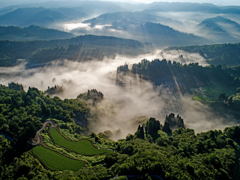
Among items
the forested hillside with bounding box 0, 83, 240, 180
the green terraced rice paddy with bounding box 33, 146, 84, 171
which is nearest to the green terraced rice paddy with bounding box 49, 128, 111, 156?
the forested hillside with bounding box 0, 83, 240, 180

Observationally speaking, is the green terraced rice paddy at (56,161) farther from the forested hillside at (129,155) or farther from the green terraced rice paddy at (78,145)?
the green terraced rice paddy at (78,145)

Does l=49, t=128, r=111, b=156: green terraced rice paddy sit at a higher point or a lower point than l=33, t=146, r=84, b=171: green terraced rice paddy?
lower

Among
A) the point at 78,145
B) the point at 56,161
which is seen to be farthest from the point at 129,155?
the point at 56,161

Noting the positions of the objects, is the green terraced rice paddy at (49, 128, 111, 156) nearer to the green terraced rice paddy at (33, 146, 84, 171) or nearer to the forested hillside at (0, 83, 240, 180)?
the forested hillside at (0, 83, 240, 180)

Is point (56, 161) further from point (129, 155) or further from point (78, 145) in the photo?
point (129, 155)

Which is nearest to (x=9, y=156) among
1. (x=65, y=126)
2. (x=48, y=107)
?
(x=65, y=126)

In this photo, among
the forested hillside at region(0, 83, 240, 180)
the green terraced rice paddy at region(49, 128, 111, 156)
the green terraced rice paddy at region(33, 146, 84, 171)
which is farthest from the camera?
the green terraced rice paddy at region(49, 128, 111, 156)
